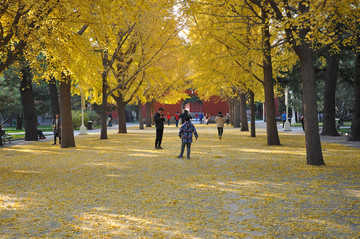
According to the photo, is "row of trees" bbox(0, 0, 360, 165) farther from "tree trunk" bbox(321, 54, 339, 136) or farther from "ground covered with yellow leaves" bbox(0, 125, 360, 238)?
"ground covered with yellow leaves" bbox(0, 125, 360, 238)

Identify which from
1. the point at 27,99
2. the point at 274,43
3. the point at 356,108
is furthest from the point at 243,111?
the point at 27,99

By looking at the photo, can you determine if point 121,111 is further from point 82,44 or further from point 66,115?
point 82,44

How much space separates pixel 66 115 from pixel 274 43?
449 inches

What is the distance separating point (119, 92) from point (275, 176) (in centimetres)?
2390

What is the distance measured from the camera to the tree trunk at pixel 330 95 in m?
22.1

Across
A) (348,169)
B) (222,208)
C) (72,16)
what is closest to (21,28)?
(72,16)

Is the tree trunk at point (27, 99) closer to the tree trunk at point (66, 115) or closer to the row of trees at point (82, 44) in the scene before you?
the row of trees at point (82, 44)

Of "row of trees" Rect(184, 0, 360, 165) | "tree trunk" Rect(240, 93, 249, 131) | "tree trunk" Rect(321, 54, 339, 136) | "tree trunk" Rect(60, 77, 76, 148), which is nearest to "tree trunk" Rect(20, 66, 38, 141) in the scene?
"tree trunk" Rect(60, 77, 76, 148)

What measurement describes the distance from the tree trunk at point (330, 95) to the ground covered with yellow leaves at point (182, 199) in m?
11.5

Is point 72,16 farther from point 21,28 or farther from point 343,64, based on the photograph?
point 343,64

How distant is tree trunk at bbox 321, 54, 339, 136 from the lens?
72.4ft

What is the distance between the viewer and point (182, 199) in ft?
22.6

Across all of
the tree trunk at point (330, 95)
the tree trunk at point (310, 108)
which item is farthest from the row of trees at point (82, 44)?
the tree trunk at point (330, 95)

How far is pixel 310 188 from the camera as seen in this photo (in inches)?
305
